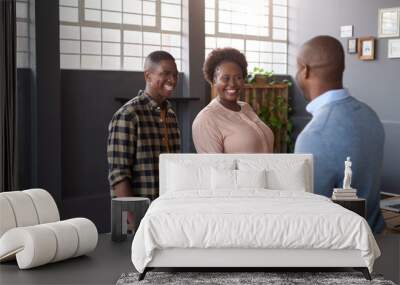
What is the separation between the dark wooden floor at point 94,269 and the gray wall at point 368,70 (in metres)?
3.91

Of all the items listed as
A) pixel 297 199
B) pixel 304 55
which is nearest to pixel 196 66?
pixel 304 55

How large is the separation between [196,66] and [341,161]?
3.89 m

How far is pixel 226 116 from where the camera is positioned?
14.0 ft

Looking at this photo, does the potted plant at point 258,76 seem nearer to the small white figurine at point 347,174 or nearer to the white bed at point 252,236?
the small white figurine at point 347,174

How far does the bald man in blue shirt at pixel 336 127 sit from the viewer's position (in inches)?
180

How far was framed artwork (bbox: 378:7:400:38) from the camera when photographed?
8.18m

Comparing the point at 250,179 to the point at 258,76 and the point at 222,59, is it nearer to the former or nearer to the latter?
the point at 222,59

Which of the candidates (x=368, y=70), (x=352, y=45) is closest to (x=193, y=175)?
(x=368, y=70)

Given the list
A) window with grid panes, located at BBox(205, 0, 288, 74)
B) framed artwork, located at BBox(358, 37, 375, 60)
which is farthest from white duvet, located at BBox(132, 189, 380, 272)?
window with grid panes, located at BBox(205, 0, 288, 74)

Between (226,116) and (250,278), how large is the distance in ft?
3.56

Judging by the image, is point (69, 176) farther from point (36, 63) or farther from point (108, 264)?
point (108, 264)

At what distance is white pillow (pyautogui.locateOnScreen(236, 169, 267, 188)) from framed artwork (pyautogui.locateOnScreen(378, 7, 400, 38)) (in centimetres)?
439

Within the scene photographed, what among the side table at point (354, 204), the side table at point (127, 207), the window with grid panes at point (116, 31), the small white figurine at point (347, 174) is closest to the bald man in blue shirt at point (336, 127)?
the small white figurine at point (347, 174)

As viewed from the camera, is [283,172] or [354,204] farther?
[283,172]
